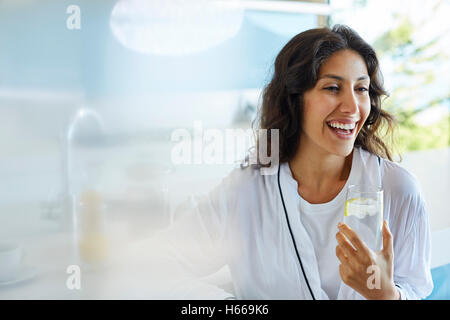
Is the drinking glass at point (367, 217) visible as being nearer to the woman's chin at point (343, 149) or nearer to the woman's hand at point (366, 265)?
the woman's hand at point (366, 265)

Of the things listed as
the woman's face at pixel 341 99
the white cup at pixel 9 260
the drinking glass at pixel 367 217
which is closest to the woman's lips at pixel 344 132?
the woman's face at pixel 341 99

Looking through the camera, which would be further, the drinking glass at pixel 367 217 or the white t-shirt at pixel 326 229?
the white t-shirt at pixel 326 229

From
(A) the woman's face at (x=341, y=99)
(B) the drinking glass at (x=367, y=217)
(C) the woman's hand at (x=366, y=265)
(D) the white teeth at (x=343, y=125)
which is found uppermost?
(A) the woman's face at (x=341, y=99)

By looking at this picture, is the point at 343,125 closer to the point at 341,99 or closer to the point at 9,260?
the point at 341,99

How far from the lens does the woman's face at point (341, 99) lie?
717 millimetres

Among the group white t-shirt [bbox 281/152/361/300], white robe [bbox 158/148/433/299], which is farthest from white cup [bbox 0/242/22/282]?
white t-shirt [bbox 281/152/361/300]

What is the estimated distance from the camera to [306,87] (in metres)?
0.75

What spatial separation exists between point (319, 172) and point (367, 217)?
217 mm

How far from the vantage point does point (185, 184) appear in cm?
90

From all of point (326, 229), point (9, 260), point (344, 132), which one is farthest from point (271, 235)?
point (9, 260)

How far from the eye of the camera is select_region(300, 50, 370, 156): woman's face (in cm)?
72

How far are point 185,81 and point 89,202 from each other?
333 millimetres

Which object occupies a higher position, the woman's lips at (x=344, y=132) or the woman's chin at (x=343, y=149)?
the woman's lips at (x=344, y=132)
